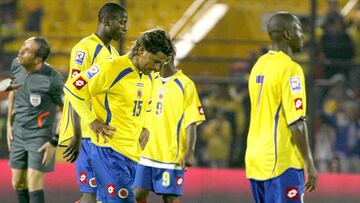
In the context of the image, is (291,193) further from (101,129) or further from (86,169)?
(86,169)

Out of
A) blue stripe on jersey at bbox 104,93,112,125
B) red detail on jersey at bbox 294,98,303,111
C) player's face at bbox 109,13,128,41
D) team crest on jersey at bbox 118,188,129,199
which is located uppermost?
player's face at bbox 109,13,128,41

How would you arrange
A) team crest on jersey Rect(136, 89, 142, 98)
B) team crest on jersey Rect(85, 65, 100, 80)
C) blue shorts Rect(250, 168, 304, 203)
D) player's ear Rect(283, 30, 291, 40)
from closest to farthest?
blue shorts Rect(250, 168, 304, 203) < player's ear Rect(283, 30, 291, 40) < team crest on jersey Rect(85, 65, 100, 80) < team crest on jersey Rect(136, 89, 142, 98)

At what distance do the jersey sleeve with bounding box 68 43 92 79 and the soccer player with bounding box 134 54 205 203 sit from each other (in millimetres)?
1202

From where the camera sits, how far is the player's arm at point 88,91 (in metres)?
7.22

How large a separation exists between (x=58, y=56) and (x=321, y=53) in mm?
3396

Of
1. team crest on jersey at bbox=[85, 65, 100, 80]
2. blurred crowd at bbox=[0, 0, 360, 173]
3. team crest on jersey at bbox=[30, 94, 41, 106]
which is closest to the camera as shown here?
team crest on jersey at bbox=[85, 65, 100, 80]

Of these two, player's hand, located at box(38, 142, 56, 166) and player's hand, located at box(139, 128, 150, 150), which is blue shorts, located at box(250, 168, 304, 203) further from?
player's hand, located at box(38, 142, 56, 166)

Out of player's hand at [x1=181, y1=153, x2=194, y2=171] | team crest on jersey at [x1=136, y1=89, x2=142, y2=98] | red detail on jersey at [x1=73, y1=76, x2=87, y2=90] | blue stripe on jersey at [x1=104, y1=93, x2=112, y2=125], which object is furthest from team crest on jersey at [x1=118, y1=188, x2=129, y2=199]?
player's hand at [x1=181, y1=153, x2=194, y2=171]

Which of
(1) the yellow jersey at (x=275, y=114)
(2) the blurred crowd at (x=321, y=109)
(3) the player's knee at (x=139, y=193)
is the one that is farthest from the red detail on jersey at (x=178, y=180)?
(2) the blurred crowd at (x=321, y=109)

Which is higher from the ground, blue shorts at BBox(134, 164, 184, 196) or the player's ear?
the player's ear

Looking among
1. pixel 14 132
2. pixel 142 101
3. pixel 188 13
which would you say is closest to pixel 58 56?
pixel 188 13

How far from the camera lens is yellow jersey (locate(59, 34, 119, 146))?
8.45m

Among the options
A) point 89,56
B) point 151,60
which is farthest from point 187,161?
point 151,60

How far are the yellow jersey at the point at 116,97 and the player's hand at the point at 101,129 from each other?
0.04 metres
